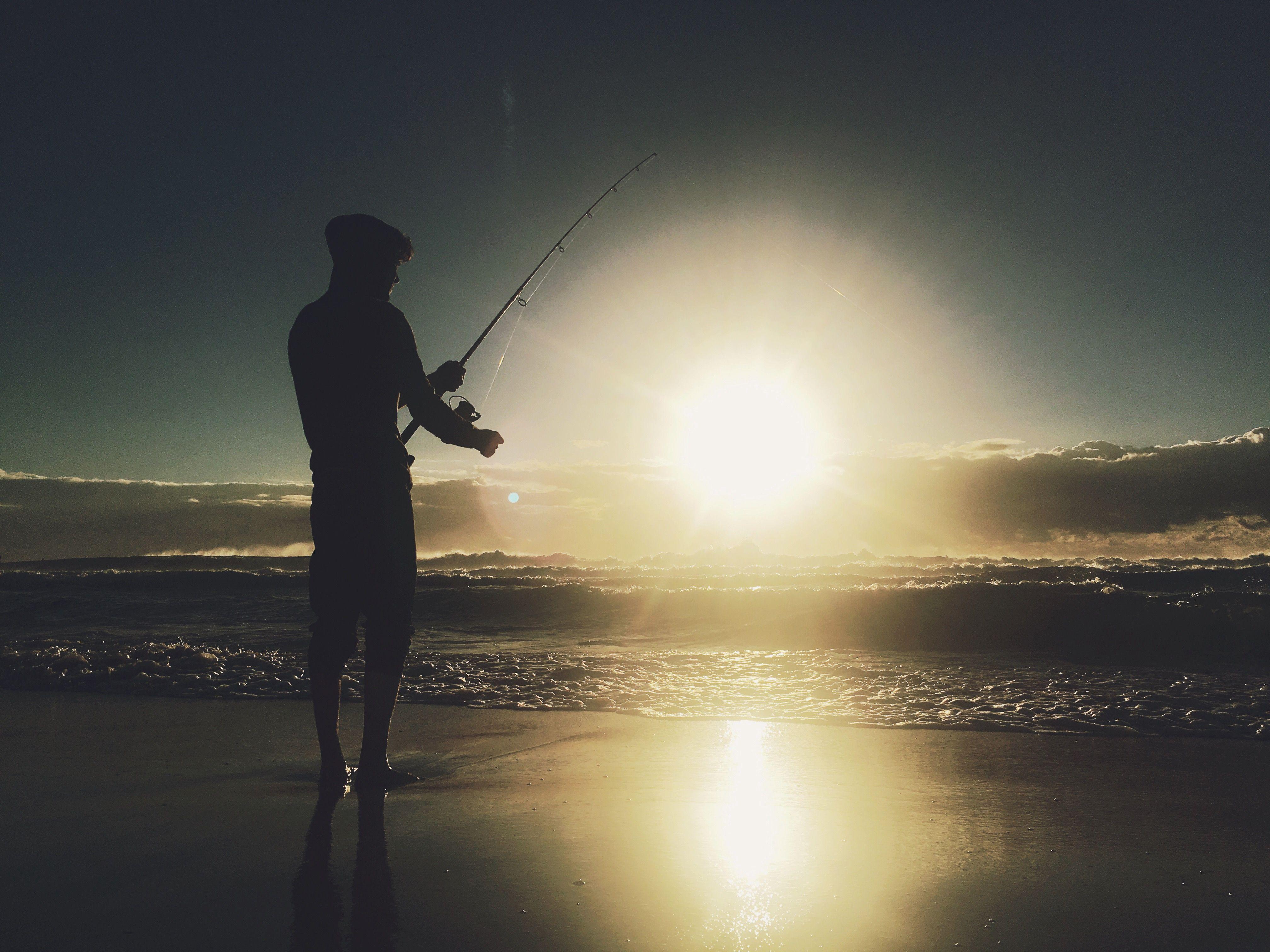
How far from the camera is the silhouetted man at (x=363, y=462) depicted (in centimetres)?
229

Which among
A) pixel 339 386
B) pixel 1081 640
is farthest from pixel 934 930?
pixel 1081 640

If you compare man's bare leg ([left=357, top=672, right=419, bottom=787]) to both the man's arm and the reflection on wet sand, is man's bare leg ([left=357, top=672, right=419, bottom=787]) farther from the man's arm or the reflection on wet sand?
the reflection on wet sand

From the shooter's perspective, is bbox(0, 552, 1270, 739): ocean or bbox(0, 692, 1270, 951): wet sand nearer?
bbox(0, 692, 1270, 951): wet sand

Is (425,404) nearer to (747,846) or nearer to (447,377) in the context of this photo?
(447,377)

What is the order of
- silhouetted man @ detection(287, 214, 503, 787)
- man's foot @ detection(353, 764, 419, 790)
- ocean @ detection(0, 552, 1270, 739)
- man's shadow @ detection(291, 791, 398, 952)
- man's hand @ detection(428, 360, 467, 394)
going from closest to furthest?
man's shadow @ detection(291, 791, 398, 952) → silhouetted man @ detection(287, 214, 503, 787) → man's foot @ detection(353, 764, 419, 790) → man's hand @ detection(428, 360, 467, 394) → ocean @ detection(0, 552, 1270, 739)

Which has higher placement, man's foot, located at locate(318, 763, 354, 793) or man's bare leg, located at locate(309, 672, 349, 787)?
man's bare leg, located at locate(309, 672, 349, 787)

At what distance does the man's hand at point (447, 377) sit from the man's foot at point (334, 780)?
4.53 feet

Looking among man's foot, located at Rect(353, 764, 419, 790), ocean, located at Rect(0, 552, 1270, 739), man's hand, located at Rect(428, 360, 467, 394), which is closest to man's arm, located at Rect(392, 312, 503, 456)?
man's hand, located at Rect(428, 360, 467, 394)

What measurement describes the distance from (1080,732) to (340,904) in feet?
11.9

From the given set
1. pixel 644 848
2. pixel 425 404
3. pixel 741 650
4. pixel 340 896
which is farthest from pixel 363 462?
pixel 741 650

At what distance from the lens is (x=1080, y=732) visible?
3748 mm

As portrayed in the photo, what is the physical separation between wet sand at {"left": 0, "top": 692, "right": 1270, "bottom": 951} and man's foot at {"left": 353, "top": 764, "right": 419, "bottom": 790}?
6 cm

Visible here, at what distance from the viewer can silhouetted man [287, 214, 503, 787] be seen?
7.50ft

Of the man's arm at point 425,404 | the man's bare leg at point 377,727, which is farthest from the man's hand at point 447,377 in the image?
the man's bare leg at point 377,727
